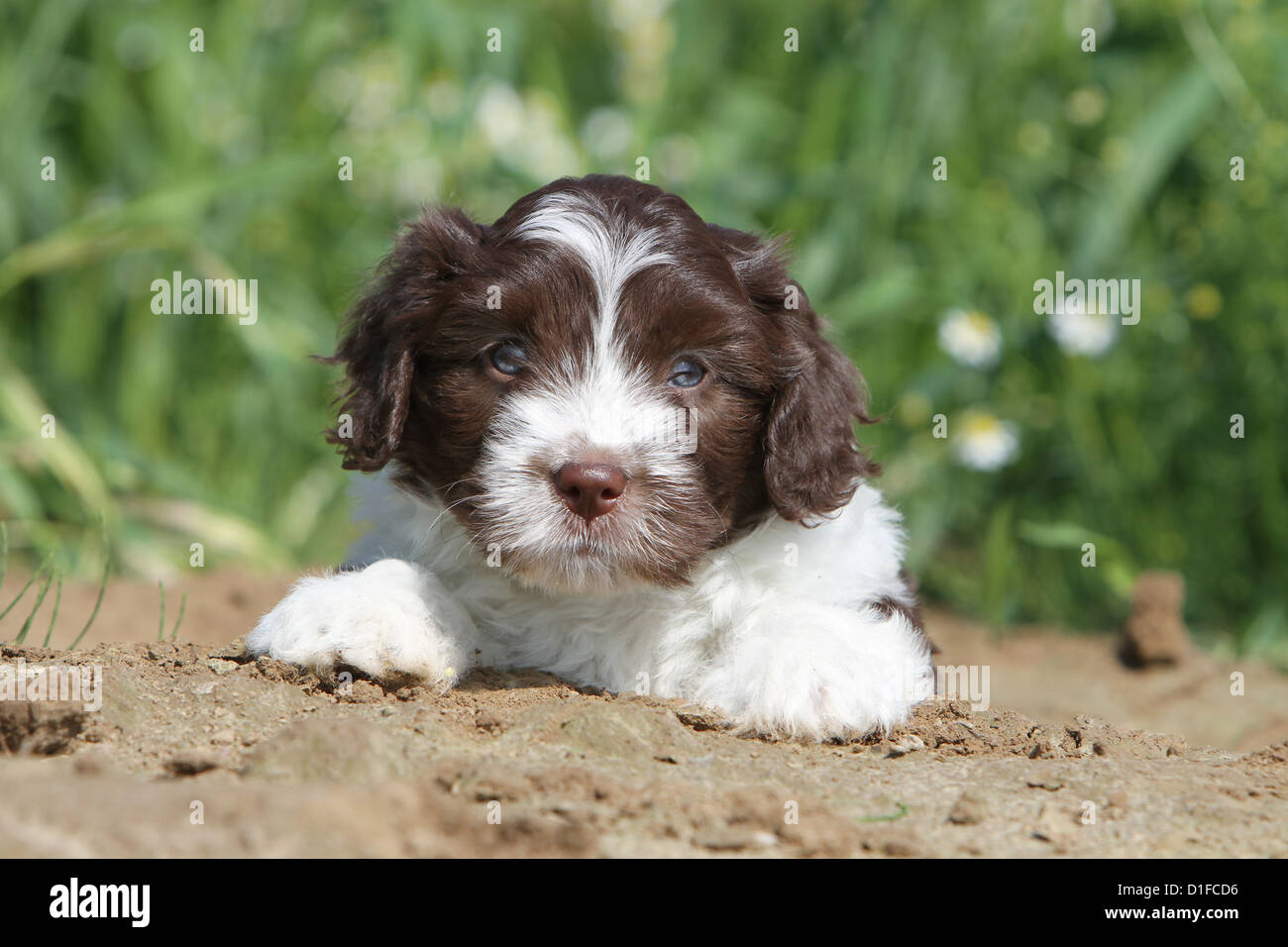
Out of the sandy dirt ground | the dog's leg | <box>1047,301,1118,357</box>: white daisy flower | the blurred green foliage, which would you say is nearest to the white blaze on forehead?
the dog's leg

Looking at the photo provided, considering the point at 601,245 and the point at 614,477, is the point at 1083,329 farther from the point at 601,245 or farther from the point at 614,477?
the point at 614,477

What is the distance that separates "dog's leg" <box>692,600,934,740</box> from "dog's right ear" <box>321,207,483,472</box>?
1.19 metres

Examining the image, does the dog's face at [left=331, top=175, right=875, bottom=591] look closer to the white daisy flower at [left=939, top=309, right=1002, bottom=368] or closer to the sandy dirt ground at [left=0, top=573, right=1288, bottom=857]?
the sandy dirt ground at [left=0, top=573, right=1288, bottom=857]

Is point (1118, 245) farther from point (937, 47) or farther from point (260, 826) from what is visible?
point (260, 826)

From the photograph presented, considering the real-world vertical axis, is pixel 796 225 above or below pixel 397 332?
above

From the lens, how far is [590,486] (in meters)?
3.40

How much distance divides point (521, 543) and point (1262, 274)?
4.63 meters

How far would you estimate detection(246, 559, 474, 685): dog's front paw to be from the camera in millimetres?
3537

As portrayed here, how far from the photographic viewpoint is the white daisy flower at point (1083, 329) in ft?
22.6

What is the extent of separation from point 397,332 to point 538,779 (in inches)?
64.3

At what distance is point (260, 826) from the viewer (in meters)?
2.36

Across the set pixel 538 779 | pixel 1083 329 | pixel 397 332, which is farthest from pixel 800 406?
pixel 1083 329

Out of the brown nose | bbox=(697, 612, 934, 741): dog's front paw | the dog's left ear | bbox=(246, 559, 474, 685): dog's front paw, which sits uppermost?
the dog's left ear

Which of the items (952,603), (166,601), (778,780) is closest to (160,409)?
(166,601)
